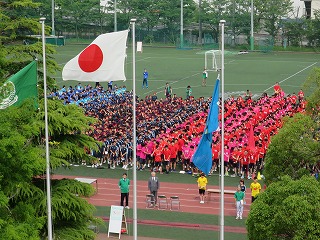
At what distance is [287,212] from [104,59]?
4814mm

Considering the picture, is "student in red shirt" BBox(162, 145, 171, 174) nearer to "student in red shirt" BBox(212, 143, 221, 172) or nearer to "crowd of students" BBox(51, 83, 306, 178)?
"crowd of students" BBox(51, 83, 306, 178)

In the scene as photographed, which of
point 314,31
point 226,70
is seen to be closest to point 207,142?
point 226,70

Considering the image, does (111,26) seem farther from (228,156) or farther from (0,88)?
(0,88)

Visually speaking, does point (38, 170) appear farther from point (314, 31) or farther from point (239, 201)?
point (314, 31)

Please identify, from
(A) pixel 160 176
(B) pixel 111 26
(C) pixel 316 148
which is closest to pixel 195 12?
(B) pixel 111 26

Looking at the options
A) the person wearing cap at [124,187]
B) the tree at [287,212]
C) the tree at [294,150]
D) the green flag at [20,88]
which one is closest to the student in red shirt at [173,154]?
the person wearing cap at [124,187]

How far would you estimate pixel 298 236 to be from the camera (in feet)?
51.5

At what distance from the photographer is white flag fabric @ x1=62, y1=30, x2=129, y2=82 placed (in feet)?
53.9

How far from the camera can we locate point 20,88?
52.2 feet

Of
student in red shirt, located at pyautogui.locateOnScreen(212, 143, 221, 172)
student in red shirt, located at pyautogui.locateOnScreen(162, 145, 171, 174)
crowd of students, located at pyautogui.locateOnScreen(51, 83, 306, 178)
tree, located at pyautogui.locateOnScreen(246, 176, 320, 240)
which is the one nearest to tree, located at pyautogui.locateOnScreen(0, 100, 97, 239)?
tree, located at pyautogui.locateOnScreen(246, 176, 320, 240)

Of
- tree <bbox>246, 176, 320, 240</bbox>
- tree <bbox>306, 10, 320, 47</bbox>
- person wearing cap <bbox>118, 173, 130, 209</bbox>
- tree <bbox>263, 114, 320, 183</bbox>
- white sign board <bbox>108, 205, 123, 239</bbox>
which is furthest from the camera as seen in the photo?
tree <bbox>306, 10, 320, 47</bbox>

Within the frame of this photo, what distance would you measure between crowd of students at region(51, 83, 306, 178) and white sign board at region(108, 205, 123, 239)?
279 centimetres

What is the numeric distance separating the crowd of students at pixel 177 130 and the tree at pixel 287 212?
8439mm

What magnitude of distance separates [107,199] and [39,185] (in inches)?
334
